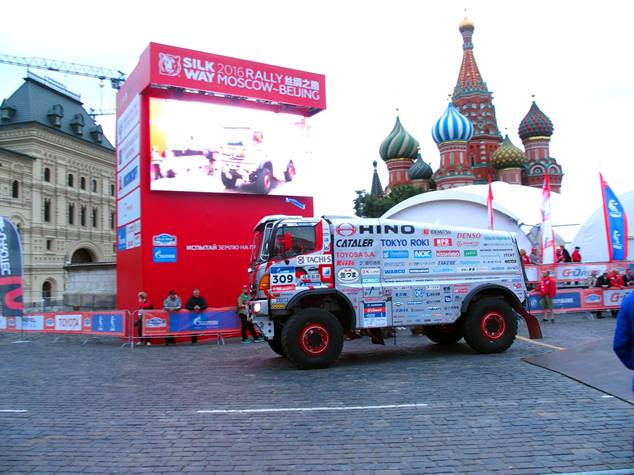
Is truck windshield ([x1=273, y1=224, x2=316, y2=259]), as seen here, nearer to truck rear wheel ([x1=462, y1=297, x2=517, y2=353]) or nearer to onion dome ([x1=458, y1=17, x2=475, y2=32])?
truck rear wheel ([x1=462, y1=297, x2=517, y2=353])

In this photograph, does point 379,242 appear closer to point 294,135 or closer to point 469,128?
point 294,135

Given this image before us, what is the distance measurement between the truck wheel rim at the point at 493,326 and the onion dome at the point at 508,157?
189 feet

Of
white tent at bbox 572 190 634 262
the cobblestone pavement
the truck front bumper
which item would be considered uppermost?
white tent at bbox 572 190 634 262

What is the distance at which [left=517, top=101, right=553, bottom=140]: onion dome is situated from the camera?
217 ft

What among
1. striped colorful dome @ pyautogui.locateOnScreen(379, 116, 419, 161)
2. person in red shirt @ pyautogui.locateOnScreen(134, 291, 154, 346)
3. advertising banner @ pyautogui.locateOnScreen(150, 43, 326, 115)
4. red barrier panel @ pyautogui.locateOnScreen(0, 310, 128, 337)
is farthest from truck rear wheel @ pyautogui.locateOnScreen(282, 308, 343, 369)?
striped colorful dome @ pyautogui.locateOnScreen(379, 116, 419, 161)

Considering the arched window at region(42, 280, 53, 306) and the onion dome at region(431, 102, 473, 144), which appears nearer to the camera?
the arched window at region(42, 280, 53, 306)

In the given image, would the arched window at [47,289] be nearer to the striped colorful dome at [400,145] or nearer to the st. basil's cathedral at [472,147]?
the st. basil's cathedral at [472,147]

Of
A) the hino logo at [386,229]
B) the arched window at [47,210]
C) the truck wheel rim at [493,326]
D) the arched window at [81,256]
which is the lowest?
the truck wheel rim at [493,326]

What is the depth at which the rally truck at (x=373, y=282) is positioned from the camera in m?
10.4

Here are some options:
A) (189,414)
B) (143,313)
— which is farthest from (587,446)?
(143,313)

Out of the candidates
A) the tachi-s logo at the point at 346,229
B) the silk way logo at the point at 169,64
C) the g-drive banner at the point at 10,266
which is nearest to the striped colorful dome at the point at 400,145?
the silk way logo at the point at 169,64

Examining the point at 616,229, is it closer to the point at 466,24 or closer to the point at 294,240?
the point at 294,240

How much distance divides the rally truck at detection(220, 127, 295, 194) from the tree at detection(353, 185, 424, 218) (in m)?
46.5

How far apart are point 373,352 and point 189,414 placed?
251 inches
